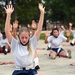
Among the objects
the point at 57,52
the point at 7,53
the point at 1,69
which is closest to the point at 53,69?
the point at 1,69

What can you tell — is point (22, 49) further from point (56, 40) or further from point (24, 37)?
point (56, 40)

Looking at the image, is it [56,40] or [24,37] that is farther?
[56,40]

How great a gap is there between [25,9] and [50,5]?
83.7ft

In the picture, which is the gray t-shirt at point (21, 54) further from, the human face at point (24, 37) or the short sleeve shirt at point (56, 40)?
the short sleeve shirt at point (56, 40)

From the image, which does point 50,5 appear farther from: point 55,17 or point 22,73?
point 22,73

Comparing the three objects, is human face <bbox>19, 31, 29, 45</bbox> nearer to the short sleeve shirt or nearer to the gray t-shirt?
the gray t-shirt

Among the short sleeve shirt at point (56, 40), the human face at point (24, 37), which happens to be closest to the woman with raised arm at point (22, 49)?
the human face at point (24, 37)

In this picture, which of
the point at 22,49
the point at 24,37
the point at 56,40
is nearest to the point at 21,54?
the point at 22,49

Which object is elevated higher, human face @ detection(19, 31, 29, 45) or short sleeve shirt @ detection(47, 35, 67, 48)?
human face @ detection(19, 31, 29, 45)

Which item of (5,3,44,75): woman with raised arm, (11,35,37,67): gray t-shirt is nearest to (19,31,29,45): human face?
(5,3,44,75): woman with raised arm

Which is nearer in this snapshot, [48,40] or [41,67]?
[41,67]

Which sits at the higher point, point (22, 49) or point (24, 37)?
point (24, 37)

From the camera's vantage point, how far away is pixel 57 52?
12.9m

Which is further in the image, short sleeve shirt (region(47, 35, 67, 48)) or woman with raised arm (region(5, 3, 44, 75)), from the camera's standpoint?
short sleeve shirt (region(47, 35, 67, 48))
